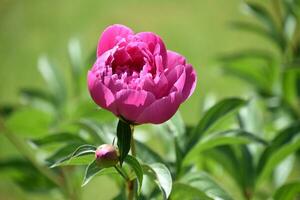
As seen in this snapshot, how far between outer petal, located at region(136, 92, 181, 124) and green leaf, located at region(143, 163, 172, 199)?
7 centimetres

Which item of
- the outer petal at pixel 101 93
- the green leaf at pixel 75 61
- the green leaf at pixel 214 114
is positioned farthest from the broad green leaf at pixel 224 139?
the green leaf at pixel 75 61

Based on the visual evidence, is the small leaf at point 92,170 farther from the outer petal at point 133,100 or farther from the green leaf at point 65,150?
the green leaf at point 65,150

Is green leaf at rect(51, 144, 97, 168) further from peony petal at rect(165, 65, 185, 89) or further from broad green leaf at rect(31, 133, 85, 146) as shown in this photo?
broad green leaf at rect(31, 133, 85, 146)

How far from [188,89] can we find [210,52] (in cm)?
152

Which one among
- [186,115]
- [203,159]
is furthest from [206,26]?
[203,159]

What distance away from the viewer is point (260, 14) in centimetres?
137

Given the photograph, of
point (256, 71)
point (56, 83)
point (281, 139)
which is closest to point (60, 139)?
point (281, 139)

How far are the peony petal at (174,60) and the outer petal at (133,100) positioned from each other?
2.6 inches

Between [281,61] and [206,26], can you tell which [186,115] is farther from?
[281,61]

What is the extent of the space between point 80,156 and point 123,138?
5cm

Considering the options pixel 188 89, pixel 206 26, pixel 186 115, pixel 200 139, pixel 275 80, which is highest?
pixel 188 89

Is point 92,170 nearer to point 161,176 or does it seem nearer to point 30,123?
point 161,176

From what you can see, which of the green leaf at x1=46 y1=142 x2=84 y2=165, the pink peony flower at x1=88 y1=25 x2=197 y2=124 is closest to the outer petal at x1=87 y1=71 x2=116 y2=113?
the pink peony flower at x1=88 y1=25 x2=197 y2=124

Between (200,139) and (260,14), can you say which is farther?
(260,14)
